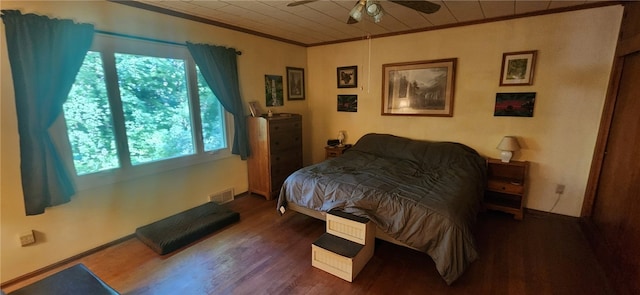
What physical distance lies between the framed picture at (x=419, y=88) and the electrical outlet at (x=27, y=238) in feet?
12.9

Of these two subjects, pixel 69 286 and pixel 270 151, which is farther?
pixel 270 151

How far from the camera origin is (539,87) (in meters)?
2.96

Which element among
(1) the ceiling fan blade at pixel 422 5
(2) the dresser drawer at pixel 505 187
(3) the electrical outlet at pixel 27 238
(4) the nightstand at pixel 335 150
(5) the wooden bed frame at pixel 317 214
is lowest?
(5) the wooden bed frame at pixel 317 214

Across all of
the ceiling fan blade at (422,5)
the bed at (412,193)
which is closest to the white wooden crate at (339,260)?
the bed at (412,193)

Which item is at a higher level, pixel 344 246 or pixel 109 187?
pixel 109 187

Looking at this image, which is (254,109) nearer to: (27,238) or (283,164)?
(283,164)

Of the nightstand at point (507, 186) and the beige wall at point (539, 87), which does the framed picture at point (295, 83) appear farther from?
the nightstand at point (507, 186)

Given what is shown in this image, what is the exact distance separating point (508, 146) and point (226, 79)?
337 cm

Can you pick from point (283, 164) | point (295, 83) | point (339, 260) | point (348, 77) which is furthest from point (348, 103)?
point (339, 260)

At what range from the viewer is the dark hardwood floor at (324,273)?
2008 millimetres

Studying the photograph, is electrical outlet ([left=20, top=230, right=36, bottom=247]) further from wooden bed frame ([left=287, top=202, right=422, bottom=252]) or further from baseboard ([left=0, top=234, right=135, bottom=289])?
wooden bed frame ([left=287, top=202, right=422, bottom=252])

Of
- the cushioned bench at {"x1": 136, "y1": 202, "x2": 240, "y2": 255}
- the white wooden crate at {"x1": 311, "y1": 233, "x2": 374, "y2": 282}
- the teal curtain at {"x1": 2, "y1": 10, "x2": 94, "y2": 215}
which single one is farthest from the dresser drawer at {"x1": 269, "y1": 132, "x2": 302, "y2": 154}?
the teal curtain at {"x1": 2, "y1": 10, "x2": 94, "y2": 215}

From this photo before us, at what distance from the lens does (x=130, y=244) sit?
261 cm

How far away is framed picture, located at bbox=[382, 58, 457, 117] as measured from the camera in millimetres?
3485
